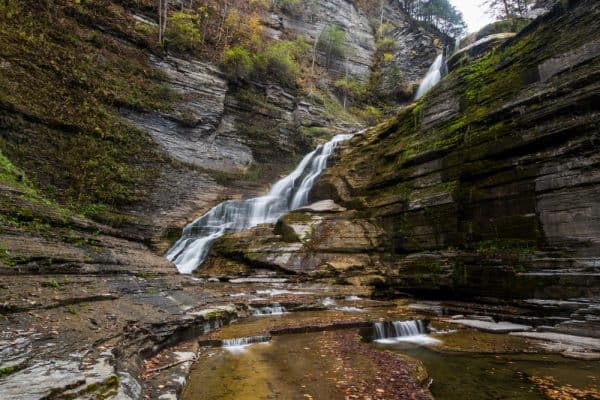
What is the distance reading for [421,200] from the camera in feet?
45.7

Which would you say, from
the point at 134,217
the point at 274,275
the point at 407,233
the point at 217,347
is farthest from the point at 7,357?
the point at 134,217

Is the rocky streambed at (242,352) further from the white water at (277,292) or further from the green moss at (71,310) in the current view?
the white water at (277,292)

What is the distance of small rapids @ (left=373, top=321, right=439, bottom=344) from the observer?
8.78 metres

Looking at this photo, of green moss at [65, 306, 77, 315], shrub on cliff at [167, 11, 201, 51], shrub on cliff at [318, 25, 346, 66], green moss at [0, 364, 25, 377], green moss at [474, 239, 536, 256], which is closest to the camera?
green moss at [0, 364, 25, 377]

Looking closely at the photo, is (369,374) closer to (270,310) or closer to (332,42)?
(270,310)

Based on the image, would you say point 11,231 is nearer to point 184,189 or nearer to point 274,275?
point 274,275

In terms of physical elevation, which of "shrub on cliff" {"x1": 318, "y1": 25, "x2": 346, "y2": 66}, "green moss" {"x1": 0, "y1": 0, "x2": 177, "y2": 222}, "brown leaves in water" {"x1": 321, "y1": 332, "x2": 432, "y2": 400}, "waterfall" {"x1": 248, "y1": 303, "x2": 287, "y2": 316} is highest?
"shrub on cliff" {"x1": 318, "y1": 25, "x2": 346, "y2": 66}

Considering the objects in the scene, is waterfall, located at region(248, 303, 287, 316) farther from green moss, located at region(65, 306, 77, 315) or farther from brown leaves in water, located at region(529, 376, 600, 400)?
brown leaves in water, located at region(529, 376, 600, 400)

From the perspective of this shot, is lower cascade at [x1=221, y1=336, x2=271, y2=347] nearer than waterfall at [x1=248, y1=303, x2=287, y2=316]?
Yes

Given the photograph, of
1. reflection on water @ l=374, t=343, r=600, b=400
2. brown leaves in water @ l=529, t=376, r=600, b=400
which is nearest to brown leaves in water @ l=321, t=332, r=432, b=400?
reflection on water @ l=374, t=343, r=600, b=400

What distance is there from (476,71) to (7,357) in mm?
16601

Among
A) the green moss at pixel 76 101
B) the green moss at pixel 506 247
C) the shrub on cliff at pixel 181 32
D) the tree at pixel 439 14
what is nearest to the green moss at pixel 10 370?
the green moss at pixel 506 247

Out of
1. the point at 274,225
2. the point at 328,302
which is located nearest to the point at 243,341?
the point at 328,302

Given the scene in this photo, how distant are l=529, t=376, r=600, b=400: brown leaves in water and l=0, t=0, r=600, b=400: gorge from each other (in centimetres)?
4
